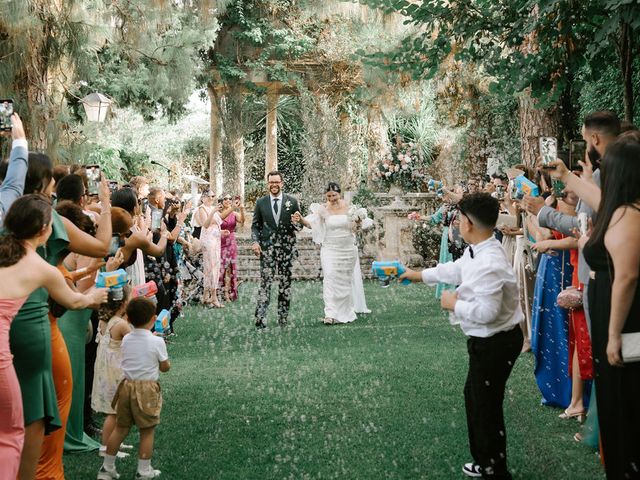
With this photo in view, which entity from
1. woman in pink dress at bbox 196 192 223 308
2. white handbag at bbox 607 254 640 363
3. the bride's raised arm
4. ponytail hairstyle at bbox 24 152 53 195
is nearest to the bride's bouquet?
the bride's raised arm

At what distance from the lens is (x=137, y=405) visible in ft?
16.1

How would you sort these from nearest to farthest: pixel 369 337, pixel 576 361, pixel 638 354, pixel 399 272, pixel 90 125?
pixel 638 354 < pixel 399 272 < pixel 576 361 < pixel 369 337 < pixel 90 125

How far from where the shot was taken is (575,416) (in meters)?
6.30

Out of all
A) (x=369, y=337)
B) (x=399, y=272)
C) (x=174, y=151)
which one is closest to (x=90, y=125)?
(x=369, y=337)

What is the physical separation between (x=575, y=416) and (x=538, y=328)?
2.91 ft

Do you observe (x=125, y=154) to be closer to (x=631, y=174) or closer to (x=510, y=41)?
(x=510, y=41)

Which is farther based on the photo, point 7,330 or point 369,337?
point 369,337

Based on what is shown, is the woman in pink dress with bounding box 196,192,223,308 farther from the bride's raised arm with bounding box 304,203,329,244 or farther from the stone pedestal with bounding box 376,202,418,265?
the stone pedestal with bounding box 376,202,418,265

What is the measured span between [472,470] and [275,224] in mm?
7222

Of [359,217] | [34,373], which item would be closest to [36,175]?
[34,373]

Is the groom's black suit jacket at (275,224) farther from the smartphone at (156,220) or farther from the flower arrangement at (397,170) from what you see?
the flower arrangement at (397,170)

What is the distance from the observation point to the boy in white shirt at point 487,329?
4.63 metres

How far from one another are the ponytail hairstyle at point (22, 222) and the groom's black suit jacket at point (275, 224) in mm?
7856

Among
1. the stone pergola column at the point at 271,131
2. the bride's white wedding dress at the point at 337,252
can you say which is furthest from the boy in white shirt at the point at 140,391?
the stone pergola column at the point at 271,131
